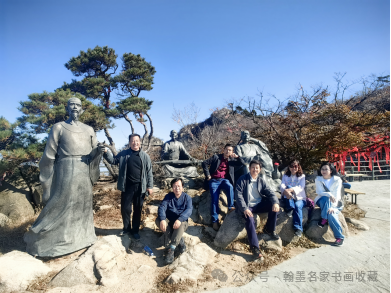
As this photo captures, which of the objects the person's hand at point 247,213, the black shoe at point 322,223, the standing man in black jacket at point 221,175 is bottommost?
the black shoe at point 322,223

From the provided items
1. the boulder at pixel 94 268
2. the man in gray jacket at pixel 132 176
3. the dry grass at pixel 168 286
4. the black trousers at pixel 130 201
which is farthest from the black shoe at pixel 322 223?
the boulder at pixel 94 268

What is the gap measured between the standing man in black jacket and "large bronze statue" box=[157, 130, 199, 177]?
5.24 ft

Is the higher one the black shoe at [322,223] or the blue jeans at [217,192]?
the blue jeans at [217,192]

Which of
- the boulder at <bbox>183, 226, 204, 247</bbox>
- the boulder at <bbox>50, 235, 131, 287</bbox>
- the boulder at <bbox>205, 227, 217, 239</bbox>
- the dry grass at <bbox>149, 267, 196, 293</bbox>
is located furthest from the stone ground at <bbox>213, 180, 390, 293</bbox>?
the boulder at <bbox>50, 235, 131, 287</bbox>

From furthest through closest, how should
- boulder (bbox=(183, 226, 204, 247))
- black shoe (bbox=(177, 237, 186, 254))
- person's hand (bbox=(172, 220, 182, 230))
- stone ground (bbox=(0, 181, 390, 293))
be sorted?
boulder (bbox=(183, 226, 204, 247)), black shoe (bbox=(177, 237, 186, 254)), person's hand (bbox=(172, 220, 182, 230)), stone ground (bbox=(0, 181, 390, 293))

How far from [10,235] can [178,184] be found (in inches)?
151

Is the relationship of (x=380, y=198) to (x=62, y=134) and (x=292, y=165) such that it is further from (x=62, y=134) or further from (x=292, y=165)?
(x=62, y=134)

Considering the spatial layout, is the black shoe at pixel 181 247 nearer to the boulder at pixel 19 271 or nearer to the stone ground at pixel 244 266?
the stone ground at pixel 244 266

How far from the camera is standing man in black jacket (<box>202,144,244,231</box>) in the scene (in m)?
4.57

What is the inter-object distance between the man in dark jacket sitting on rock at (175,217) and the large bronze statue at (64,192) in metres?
1.29

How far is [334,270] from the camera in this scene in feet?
11.4

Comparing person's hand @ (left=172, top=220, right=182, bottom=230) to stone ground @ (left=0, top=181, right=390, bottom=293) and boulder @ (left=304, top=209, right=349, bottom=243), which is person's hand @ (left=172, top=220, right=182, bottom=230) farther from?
boulder @ (left=304, top=209, right=349, bottom=243)

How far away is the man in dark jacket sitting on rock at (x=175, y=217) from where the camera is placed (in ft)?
12.0

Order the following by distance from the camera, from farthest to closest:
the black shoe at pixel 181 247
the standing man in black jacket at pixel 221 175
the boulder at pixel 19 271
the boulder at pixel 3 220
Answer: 1. the boulder at pixel 3 220
2. the standing man in black jacket at pixel 221 175
3. the black shoe at pixel 181 247
4. the boulder at pixel 19 271
